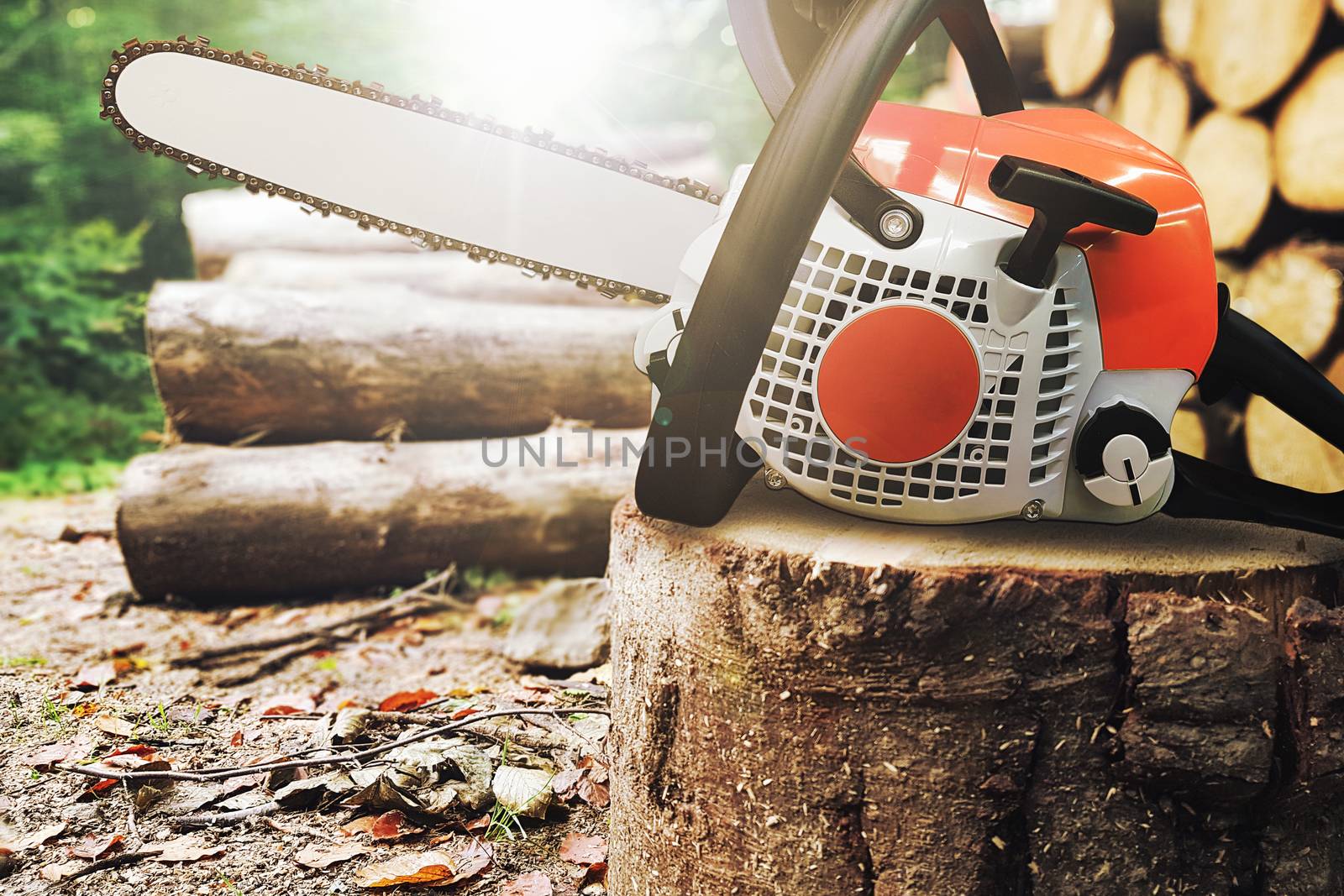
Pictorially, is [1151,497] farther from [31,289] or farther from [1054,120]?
[31,289]

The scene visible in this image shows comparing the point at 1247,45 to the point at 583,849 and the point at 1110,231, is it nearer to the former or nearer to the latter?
the point at 1110,231

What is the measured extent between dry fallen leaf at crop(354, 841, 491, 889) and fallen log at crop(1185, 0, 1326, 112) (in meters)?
2.55

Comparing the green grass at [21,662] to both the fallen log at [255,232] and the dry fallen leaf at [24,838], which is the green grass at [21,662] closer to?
the dry fallen leaf at [24,838]

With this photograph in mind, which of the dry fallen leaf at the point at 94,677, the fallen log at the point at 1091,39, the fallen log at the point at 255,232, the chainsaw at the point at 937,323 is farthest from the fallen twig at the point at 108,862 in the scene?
the fallen log at the point at 1091,39

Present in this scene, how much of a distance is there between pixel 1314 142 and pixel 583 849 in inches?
92.3

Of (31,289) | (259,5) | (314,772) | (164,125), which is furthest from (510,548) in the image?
(259,5)

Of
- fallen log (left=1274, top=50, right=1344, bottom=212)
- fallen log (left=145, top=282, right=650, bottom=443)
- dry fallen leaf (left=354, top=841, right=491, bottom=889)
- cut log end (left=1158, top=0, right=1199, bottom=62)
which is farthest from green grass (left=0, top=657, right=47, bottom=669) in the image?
cut log end (left=1158, top=0, right=1199, bottom=62)

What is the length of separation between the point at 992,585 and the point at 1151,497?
25 cm

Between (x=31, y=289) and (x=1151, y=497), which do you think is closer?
(x=1151, y=497)

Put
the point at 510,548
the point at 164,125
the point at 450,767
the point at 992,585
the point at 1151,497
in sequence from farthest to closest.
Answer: the point at 510,548 → the point at 450,767 → the point at 164,125 → the point at 1151,497 → the point at 992,585

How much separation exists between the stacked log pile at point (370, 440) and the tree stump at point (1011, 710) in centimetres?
166

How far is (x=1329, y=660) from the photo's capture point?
844 mm

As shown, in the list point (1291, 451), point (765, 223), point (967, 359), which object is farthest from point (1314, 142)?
point (765, 223)

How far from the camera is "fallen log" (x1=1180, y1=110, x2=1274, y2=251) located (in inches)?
92.1
